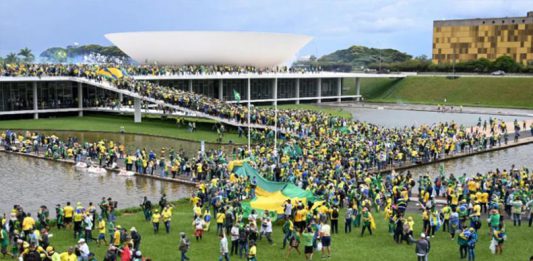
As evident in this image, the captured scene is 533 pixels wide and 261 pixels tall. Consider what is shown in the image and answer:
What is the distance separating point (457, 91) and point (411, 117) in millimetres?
20183

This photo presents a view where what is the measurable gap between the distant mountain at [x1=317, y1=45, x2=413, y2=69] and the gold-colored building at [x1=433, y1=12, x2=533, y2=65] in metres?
27.4

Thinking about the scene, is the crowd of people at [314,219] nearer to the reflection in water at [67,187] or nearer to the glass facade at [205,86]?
the reflection in water at [67,187]

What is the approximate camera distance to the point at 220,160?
2784cm

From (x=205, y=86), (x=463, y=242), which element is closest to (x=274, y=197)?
(x=463, y=242)

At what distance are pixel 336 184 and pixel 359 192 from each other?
1207mm

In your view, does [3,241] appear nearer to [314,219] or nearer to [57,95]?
[314,219]

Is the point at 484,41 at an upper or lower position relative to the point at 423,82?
upper

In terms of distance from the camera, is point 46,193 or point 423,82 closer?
point 46,193

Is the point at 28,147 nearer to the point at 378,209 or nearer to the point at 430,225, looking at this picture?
the point at 378,209

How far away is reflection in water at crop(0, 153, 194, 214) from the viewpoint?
23694 millimetres

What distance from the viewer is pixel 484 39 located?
101188mm

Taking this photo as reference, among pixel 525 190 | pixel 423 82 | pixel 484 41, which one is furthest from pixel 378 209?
pixel 484 41

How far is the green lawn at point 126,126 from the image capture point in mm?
41000

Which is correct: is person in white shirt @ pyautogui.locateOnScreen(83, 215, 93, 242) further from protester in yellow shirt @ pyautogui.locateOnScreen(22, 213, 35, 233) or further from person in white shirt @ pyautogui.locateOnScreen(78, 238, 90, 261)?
person in white shirt @ pyautogui.locateOnScreen(78, 238, 90, 261)
